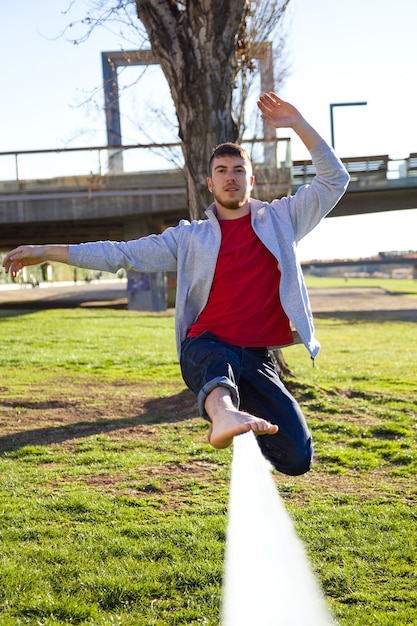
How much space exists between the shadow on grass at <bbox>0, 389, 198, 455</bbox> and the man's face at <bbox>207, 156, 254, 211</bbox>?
4464 millimetres

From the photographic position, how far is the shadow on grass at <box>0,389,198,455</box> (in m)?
9.36

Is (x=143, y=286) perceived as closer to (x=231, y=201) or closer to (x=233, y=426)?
(x=231, y=201)

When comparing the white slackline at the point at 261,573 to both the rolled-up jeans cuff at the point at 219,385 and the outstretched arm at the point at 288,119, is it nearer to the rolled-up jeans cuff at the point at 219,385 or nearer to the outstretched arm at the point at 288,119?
the rolled-up jeans cuff at the point at 219,385

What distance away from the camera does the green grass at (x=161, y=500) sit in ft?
16.1

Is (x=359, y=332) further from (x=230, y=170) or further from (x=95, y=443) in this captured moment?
(x=230, y=170)

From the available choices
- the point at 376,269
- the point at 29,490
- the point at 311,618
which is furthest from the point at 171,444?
the point at 376,269

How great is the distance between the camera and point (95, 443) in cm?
913

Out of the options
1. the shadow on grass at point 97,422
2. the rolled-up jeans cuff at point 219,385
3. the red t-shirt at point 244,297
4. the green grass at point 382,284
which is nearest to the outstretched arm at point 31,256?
the red t-shirt at point 244,297

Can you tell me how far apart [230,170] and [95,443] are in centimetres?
461

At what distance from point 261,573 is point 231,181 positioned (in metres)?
2.52

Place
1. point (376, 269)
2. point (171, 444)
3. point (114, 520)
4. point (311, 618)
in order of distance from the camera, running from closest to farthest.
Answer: point (311, 618) < point (114, 520) < point (171, 444) < point (376, 269)

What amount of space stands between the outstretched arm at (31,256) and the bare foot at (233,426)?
162 cm

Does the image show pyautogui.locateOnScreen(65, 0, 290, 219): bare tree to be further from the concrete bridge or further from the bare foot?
the concrete bridge

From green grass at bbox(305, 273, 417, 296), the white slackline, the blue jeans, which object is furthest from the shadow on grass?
green grass at bbox(305, 273, 417, 296)
